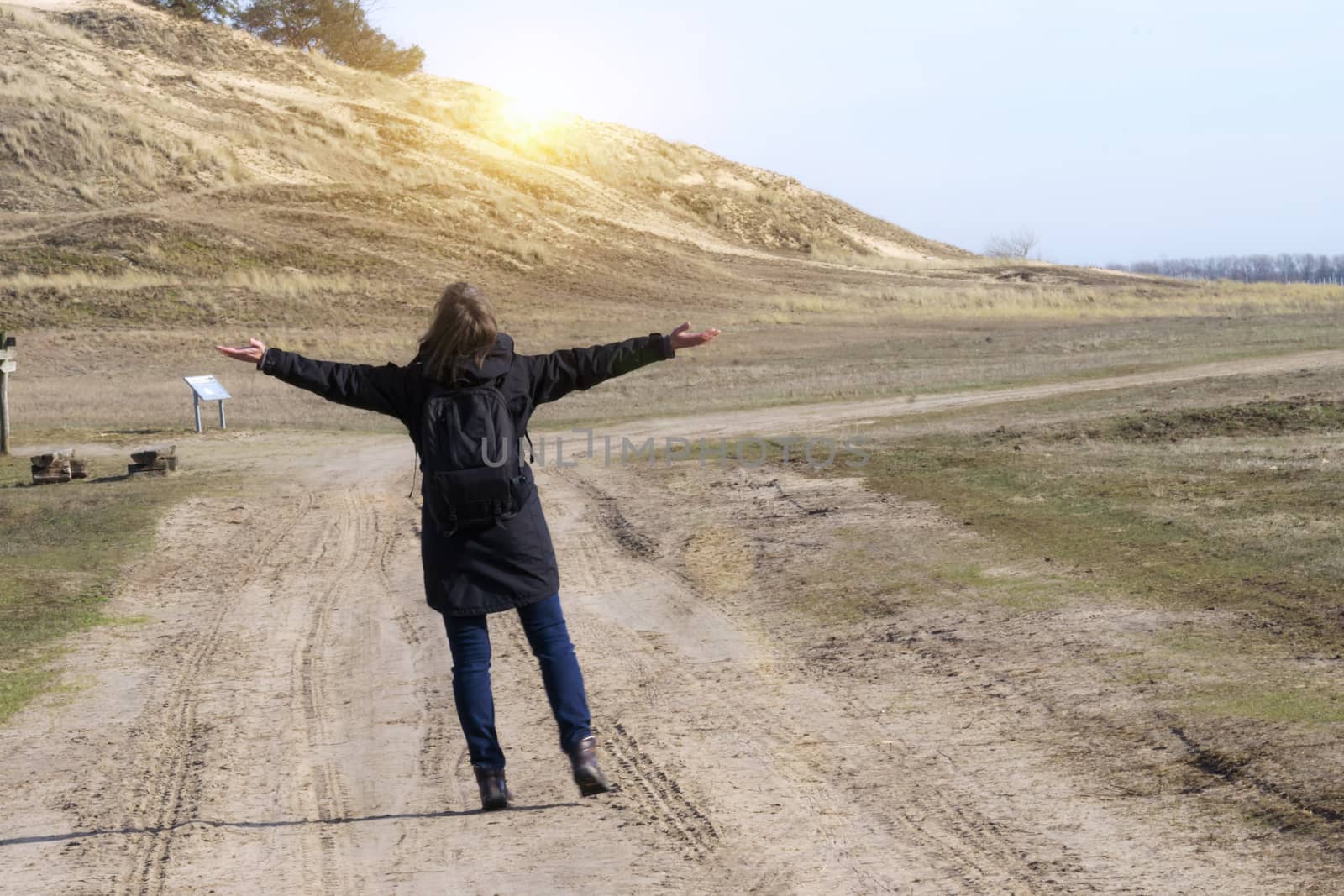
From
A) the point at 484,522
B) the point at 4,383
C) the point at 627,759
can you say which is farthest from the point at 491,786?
the point at 4,383

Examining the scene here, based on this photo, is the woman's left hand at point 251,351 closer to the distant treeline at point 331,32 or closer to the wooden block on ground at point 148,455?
the wooden block on ground at point 148,455

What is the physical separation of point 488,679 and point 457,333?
1315 millimetres

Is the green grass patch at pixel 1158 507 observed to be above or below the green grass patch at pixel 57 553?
above

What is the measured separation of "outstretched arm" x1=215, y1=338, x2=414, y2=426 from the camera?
5.45 metres

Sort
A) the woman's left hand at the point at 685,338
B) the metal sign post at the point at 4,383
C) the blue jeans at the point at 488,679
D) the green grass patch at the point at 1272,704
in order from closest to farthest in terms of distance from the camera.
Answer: the blue jeans at the point at 488,679
the woman's left hand at the point at 685,338
the green grass patch at the point at 1272,704
the metal sign post at the point at 4,383

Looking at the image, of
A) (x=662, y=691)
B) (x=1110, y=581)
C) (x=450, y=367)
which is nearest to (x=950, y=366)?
(x=1110, y=581)

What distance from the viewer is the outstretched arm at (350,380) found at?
17.9ft

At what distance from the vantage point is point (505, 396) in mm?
5426

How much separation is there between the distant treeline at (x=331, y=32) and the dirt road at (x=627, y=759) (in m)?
93.3

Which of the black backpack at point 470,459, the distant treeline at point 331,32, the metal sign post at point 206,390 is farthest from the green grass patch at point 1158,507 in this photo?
the distant treeline at point 331,32

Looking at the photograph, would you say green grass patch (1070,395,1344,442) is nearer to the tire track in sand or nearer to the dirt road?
the dirt road

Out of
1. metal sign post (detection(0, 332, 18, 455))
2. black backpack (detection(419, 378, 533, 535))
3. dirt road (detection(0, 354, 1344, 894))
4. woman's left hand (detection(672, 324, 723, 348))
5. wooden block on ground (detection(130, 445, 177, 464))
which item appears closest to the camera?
dirt road (detection(0, 354, 1344, 894))

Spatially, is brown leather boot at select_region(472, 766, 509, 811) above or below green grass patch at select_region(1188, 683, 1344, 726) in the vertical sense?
below

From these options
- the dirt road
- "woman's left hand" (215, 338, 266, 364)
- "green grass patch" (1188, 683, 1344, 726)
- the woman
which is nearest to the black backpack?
the woman
